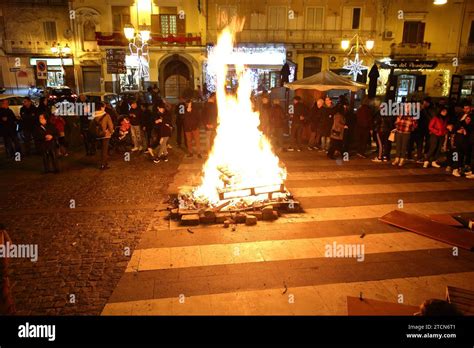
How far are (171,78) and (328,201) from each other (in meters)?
27.8

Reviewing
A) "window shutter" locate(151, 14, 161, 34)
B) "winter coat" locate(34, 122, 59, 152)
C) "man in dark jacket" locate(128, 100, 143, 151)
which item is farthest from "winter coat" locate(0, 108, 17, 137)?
"window shutter" locate(151, 14, 161, 34)

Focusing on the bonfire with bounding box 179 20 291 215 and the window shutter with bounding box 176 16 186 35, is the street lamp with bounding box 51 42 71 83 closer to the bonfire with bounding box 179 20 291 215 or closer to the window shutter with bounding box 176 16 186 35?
the window shutter with bounding box 176 16 186 35

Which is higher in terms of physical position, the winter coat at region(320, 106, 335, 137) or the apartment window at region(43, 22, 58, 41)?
the apartment window at region(43, 22, 58, 41)

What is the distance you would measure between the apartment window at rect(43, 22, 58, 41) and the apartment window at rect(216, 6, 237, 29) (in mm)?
15255

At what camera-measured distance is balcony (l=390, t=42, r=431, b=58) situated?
101ft

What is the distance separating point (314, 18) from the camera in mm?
30594

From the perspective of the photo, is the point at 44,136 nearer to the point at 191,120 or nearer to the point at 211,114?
the point at 191,120

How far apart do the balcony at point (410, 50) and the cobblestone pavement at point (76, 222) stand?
2633 centimetres

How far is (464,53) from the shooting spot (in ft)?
101

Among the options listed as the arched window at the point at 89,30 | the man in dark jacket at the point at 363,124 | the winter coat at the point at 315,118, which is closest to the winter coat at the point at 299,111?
the winter coat at the point at 315,118

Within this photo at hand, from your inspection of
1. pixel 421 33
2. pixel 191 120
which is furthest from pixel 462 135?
pixel 421 33

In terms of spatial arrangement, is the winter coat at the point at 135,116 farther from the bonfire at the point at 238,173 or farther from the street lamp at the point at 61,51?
the street lamp at the point at 61,51

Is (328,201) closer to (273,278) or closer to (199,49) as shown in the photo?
(273,278)
